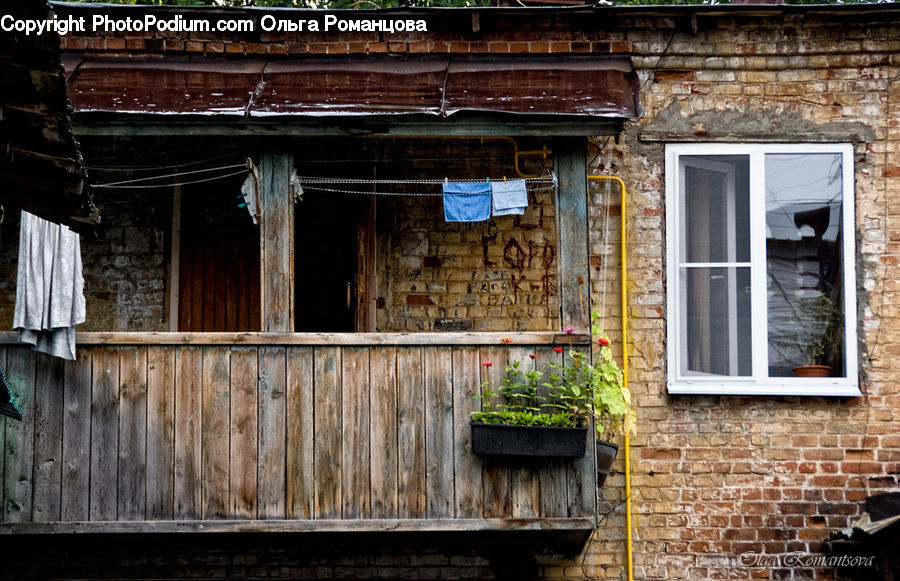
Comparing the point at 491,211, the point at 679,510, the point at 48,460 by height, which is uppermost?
the point at 491,211

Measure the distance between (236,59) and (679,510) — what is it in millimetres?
4687

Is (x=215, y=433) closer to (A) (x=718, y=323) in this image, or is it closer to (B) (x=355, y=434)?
(B) (x=355, y=434)

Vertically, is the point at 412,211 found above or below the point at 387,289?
above

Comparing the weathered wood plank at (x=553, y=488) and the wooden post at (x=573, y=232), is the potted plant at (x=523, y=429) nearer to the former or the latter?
the weathered wood plank at (x=553, y=488)

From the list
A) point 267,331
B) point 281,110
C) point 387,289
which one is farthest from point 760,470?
point 281,110

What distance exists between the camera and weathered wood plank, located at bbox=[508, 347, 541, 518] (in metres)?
6.67

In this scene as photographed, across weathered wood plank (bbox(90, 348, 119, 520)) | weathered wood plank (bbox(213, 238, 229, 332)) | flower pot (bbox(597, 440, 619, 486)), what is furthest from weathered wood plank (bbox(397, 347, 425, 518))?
weathered wood plank (bbox(213, 238, 229, 332))

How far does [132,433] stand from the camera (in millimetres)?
6699

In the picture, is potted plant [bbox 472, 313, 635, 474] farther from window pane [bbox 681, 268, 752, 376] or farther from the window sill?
window pane [bbox 681, 268, 752, 376]

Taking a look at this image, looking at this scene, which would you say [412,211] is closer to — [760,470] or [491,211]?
[491,211]

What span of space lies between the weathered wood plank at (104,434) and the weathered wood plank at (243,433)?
760mm

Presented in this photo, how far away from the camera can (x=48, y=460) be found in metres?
6.67

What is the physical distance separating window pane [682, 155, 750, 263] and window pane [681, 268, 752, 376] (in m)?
0.15

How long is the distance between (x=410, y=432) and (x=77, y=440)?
2.19m
